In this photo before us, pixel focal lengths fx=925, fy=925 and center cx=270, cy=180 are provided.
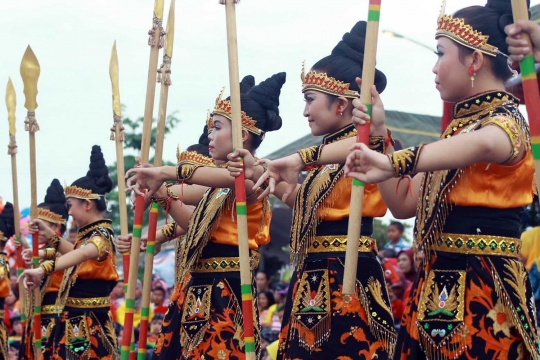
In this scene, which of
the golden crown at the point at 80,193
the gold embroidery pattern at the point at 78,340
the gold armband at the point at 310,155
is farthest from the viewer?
the golden crown at the point at 80,193

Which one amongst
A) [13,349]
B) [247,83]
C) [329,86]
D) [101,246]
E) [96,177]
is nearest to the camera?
[329,86]

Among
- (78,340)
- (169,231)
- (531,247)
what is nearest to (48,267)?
(78,340)

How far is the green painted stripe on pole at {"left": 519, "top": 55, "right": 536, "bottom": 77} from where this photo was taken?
292cm

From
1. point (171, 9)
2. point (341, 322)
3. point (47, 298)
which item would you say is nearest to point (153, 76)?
point (171, 9)

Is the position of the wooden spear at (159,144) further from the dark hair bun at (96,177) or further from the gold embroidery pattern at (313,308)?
the dark hair bun at (96,177)

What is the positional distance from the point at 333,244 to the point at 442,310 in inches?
49.1

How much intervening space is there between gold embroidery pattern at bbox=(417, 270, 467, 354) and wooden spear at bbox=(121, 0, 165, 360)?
2320 mm

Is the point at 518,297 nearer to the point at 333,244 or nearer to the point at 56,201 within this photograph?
the point at 333,244

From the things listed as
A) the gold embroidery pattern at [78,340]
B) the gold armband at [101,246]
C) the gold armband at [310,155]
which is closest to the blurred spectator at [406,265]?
the gold armband at [101,246]

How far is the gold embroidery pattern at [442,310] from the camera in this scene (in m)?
3.29

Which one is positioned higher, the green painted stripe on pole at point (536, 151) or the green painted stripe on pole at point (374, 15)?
the green painted stripe on pole at point (374, 15)

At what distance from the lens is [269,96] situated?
575 centimetres

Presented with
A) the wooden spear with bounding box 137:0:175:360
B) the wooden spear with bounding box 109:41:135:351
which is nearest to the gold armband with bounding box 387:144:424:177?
the wooden spear with bounding box 137:0:175:360

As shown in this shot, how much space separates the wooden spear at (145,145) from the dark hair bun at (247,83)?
81 cm
